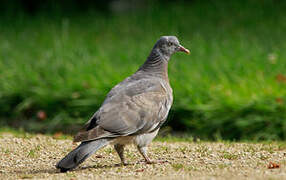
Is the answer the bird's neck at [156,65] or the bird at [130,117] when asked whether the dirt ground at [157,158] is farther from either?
the bird's neck at [156,65]

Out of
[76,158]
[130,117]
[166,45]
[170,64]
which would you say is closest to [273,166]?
[130,117]

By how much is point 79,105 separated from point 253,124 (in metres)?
2.41

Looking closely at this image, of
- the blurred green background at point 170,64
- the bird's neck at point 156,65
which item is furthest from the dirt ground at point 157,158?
the blurred green background at point 170,64

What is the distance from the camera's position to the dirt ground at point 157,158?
13.3ft

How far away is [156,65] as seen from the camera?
5094mm

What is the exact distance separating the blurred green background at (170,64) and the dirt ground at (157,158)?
1.17 metres

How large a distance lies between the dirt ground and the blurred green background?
1.17m

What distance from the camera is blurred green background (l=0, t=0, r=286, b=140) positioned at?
6844 mm

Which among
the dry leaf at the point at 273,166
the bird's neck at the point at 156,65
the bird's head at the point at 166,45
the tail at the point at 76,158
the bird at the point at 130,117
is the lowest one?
the dry leaf at the point at 273,166

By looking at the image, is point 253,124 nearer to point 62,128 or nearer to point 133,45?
point 62,128

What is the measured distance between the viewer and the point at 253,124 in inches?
263

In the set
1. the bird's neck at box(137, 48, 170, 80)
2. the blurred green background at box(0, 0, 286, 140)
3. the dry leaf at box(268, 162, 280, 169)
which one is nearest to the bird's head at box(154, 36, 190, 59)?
the bird's neck at box(137, 48, 170, 80)

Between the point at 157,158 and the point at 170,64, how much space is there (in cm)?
336

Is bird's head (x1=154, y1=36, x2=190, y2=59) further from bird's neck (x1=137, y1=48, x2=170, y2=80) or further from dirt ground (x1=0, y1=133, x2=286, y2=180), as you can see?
dirt ground (x1=0, y1=133, x2=286, y2=180)
